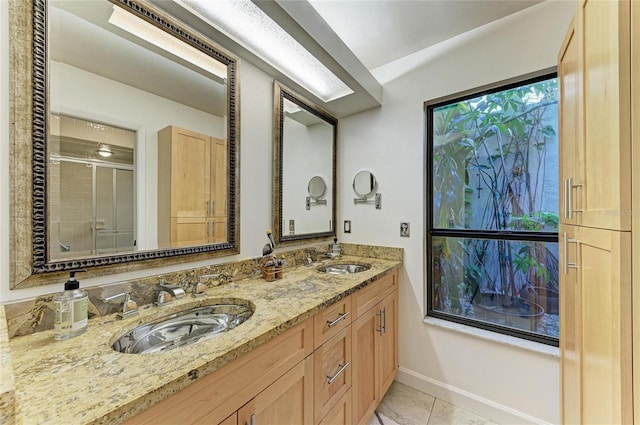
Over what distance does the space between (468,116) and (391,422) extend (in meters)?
2.19

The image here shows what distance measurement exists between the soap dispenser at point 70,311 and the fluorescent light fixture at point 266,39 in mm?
1232

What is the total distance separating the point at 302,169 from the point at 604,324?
1708 mm

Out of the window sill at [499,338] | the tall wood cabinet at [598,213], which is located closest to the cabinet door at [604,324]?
the tall wood cabinet at [598,213]

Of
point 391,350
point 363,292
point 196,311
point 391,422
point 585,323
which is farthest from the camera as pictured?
point 391,350

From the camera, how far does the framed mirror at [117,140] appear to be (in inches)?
31.9

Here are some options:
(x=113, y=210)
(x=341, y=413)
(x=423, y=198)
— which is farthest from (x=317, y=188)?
(x=341, y=413)

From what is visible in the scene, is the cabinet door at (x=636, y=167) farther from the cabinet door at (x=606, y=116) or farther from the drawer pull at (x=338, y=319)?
the drawer pull at (x=338, y=319)

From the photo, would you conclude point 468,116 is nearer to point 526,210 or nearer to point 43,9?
point 526,210

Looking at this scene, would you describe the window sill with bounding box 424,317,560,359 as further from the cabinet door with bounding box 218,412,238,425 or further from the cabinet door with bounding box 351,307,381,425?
the cabinet door with bounding box 218,412,238,425

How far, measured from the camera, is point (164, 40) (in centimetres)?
116

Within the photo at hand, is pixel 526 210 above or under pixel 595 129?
under

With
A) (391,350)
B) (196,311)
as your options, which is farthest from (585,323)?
(196,311)

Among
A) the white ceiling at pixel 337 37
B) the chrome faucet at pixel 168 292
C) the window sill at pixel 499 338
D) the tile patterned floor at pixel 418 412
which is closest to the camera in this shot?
the white ceiling at pixel 337 37

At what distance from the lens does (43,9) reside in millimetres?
839
